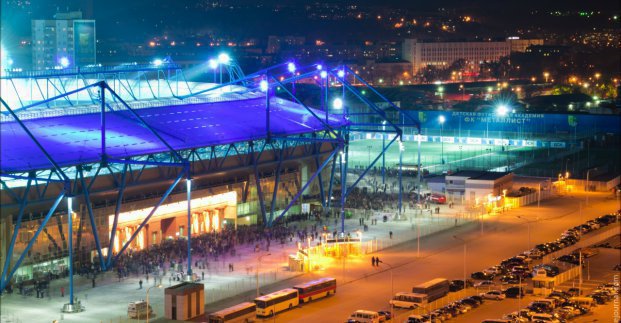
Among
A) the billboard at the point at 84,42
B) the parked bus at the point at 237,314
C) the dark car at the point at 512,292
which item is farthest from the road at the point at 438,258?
the billboard at the point at 84,42

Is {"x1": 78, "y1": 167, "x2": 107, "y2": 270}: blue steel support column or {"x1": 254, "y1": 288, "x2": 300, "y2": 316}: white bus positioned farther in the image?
{"x1": 78, "y1": 167, "x2": 107, "y2": 270}: blue steel support column

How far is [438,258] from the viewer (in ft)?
135

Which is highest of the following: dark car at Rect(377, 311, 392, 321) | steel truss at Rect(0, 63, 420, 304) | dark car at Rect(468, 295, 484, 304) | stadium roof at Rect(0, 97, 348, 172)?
stadium roof at Rect(0, 97, 348, 172)

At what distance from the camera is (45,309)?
3278 cm

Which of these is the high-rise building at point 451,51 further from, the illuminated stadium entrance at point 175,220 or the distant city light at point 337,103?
the illuminated stadium entrance at point 175,220

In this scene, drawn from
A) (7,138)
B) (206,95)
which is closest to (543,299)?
(7,138)

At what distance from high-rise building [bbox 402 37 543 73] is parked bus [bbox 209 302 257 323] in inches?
4876

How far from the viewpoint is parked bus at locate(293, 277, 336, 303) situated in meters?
33.7

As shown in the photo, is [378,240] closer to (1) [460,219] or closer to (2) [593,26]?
(1) [460,219]

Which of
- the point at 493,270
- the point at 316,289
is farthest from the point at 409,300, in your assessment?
the point at 493,270

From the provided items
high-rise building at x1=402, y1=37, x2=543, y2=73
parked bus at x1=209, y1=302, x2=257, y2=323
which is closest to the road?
parked bus at x1=209, y1=302, x2=257, y2=323

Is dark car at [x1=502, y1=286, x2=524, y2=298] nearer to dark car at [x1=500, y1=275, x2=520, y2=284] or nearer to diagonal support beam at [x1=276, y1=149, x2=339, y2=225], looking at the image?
dark car at [x1=500, y1=275, x2=520, y2=284]

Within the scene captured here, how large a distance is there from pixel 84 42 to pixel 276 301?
6465cm

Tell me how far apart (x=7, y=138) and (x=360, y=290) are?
1281 centimetres
